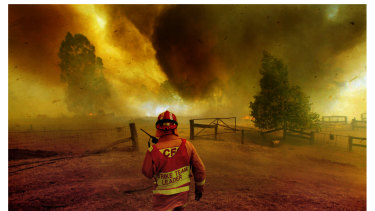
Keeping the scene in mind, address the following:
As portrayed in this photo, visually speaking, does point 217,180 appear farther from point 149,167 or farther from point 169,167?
point 149,167

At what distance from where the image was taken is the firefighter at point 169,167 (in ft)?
6.47

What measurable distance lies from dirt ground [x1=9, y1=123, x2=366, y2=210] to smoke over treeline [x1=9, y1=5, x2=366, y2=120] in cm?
224

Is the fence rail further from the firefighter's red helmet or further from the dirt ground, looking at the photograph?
→ the firefighter's red helmet

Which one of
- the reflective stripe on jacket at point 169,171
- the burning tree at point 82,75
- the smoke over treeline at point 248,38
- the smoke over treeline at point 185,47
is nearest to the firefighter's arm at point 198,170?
the reflective stripe on jacket at point 169,171

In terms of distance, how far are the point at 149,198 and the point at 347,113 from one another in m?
8.83

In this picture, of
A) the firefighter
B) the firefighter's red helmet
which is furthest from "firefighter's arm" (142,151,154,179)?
the firefighter's red helmet

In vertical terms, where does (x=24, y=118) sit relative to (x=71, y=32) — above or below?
below

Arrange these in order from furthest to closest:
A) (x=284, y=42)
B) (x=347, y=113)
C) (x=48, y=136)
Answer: (x=48, y=136)
(x=347, y=113)
(x=284, y=42)

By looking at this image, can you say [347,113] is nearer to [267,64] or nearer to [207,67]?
[267,64]

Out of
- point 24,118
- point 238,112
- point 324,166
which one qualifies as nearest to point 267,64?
point 238,112

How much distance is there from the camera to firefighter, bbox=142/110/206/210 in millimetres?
1971

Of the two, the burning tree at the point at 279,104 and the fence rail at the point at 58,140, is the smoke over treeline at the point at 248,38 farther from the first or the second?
the fence rail at the point at 58,140

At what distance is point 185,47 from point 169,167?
5.59 m

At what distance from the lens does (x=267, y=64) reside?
664cm
